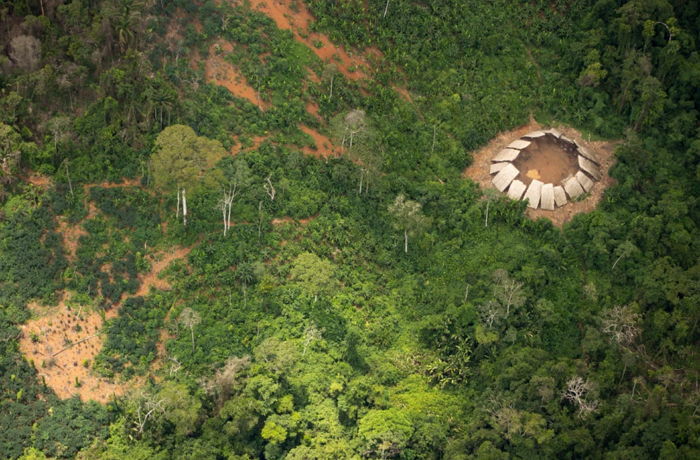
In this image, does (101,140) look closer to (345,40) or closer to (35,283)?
(35,283)

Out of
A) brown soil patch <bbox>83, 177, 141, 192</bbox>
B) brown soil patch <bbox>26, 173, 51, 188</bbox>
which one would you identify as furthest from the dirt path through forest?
brown soil patch <bbox>26, 173, 51, 188</bbox>

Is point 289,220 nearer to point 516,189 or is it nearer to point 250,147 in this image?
point 250,147

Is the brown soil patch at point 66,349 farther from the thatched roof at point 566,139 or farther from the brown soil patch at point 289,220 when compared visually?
the thatched roof at point 566,139

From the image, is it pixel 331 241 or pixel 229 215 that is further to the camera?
pixel 331 241

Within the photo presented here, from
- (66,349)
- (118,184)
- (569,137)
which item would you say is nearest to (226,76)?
(118,184)

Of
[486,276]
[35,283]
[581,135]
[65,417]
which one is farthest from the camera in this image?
[581,135]

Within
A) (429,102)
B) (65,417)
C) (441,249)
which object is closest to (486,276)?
(441,249)

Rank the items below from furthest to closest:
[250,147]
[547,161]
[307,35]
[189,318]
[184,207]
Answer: [307,35]
[547,161]
[250,147]
[184,207]
[189,318]
